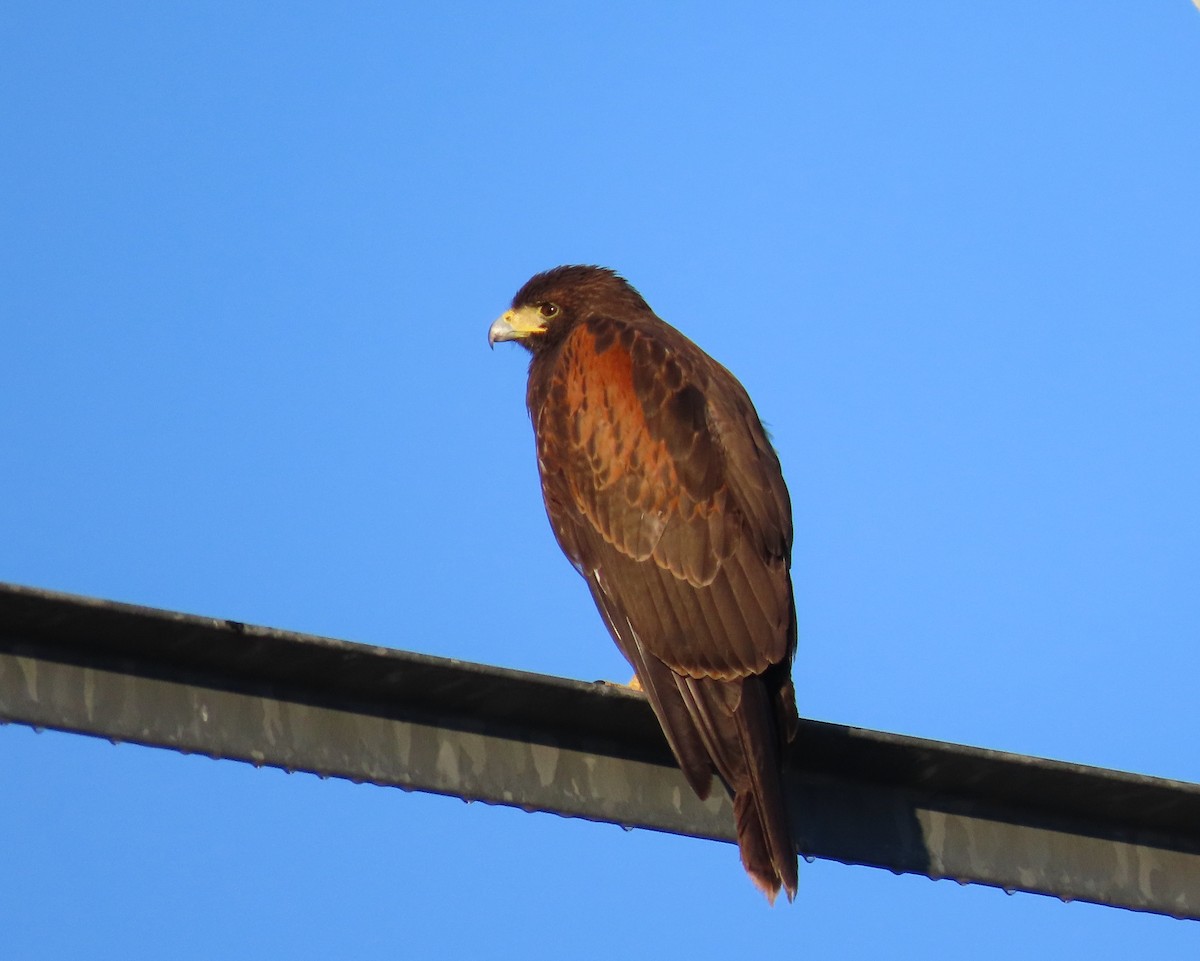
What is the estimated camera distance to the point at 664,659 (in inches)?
208

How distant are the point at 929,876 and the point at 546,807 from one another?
893mm

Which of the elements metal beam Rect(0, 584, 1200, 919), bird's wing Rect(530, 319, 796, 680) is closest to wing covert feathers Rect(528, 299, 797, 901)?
bird's wing Rect(530, 319, 796, 680)

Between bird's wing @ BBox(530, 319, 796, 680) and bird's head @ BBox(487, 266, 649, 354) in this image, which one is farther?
bird's head @ BBox(487, 266, 649, 354)

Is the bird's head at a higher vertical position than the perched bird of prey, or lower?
higher

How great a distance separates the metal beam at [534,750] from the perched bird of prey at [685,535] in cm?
60

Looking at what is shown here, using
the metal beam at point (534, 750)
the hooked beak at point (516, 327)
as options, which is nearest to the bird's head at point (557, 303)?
the hooked beak at point (516, 327)

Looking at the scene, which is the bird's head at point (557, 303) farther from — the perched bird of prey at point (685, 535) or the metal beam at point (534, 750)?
the metal beam at point (534, 750)

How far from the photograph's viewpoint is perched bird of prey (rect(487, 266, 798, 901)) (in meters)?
4.62

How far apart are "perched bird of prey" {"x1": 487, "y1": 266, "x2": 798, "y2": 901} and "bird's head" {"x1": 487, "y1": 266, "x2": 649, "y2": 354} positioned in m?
0.46

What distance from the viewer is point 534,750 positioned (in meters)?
3.46

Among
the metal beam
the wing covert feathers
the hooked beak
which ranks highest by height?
the hooked beak

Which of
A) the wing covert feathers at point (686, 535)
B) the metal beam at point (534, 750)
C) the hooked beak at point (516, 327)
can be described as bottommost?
the metal beam at point (534, 750)

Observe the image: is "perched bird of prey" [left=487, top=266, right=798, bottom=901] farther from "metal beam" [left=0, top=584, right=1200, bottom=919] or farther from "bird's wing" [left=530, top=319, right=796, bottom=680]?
"metal beam" [left=0, top=584, right=1200, bottom=919]

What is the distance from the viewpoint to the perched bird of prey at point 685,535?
15.2 feet
